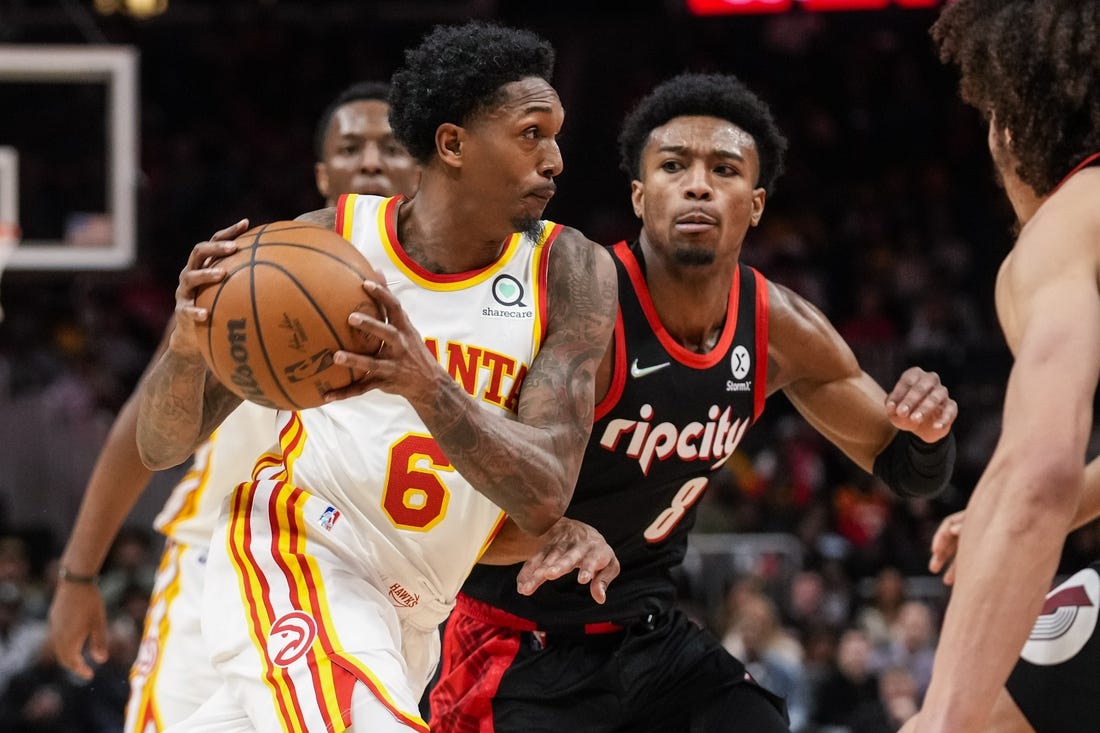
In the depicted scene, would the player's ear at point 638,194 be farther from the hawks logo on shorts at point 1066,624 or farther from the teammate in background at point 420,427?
the hawks logo on shorts at point 1066,624

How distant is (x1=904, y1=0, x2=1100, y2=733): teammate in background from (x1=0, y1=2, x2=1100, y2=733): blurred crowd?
585 cm

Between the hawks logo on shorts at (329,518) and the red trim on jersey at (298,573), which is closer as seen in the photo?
the red trim on jersey at (298,573)

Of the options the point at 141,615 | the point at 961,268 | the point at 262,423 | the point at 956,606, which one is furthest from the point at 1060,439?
the point at 961,268

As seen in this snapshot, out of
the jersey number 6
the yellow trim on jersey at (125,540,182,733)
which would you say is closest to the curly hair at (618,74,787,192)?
the jersey number 6

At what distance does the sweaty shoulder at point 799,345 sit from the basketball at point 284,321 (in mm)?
1634

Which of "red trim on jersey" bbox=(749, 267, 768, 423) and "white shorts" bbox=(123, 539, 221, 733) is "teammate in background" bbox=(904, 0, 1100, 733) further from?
"white shorts" bbox=(123, 539, 221, 733)

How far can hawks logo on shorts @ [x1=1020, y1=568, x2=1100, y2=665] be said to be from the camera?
3408 millimetres

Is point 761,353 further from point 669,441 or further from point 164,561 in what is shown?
point 164,561

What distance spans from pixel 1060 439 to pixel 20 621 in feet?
28.1

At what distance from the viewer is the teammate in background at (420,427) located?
3219 millimetres

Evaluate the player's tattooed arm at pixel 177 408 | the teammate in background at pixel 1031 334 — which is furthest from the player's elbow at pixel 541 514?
the teammate in background at pixel 1031 334

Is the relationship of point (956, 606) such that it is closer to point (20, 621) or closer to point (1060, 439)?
point (1060, 439)

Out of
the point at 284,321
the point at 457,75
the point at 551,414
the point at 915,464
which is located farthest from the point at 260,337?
the point at 915,464

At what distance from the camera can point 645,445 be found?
4109 mm
